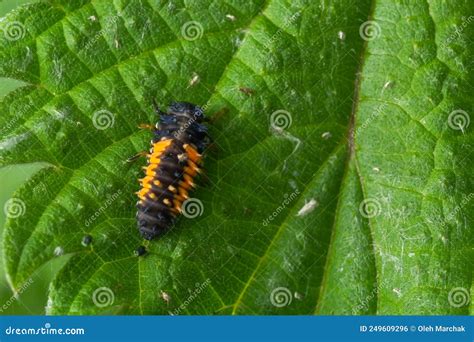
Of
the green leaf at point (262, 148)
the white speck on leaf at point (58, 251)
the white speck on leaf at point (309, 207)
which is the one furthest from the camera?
the white speck on leaf at point (309, 207)

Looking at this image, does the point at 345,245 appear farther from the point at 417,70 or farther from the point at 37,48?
the point at 37,48

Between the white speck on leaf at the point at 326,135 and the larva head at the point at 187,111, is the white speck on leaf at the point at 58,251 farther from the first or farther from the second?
the white speck on leaf at the point at 326,135

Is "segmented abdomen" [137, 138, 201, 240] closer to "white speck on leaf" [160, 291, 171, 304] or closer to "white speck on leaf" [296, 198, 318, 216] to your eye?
"white speck on leaf" [160, 291, 171, 304]

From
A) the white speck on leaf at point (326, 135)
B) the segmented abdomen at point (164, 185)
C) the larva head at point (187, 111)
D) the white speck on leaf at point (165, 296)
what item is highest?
the larva head at point (187, 111)

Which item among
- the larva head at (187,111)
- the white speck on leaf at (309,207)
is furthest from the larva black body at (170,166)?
the white speck on leaf at (309,207)

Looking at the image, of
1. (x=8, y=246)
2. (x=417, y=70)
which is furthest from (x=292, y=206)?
(x=8, y=246)

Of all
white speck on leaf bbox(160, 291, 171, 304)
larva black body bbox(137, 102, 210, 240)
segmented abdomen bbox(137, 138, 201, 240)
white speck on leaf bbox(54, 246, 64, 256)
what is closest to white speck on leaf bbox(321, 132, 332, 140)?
→ larva black body bbox(137, 102, 210, 240)

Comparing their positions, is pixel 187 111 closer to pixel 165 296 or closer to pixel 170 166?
pixel 170 166

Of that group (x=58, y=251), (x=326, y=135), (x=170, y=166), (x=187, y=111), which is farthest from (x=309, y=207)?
(x=58, y=251)
